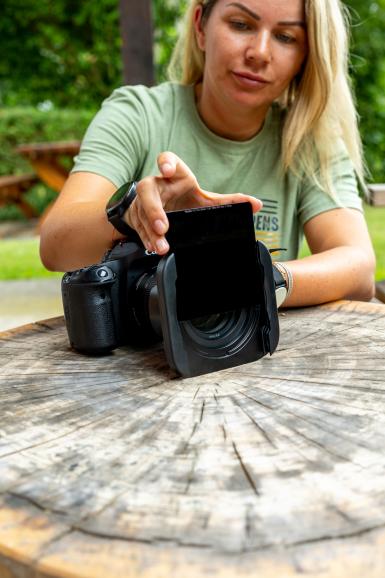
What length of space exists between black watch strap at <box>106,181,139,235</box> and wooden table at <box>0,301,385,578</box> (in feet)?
0.72

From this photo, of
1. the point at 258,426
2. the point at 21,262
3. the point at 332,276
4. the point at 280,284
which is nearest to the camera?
the point at 258,426

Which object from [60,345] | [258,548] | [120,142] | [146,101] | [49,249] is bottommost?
[258,548]

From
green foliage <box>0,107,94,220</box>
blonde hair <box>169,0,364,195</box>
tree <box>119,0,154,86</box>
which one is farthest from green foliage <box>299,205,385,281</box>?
green foliage <box>0,107,94,220</box>

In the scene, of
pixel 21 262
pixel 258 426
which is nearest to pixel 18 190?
pixel 21 262

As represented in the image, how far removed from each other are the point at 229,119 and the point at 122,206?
677 mm

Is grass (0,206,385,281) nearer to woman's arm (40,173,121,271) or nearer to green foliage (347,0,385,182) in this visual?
green foliage (347,0,385,182)

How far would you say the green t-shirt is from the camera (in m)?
1.75

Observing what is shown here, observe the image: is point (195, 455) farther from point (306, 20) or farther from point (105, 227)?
point (306, 20)

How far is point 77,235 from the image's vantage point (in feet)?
4.84

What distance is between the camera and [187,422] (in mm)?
876

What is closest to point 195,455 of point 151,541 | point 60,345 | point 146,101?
point 151,541

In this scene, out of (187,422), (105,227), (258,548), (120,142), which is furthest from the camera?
(120,142)

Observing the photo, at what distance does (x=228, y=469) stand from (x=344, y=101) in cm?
128

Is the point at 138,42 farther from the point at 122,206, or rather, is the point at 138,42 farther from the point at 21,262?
the point at 122,206
